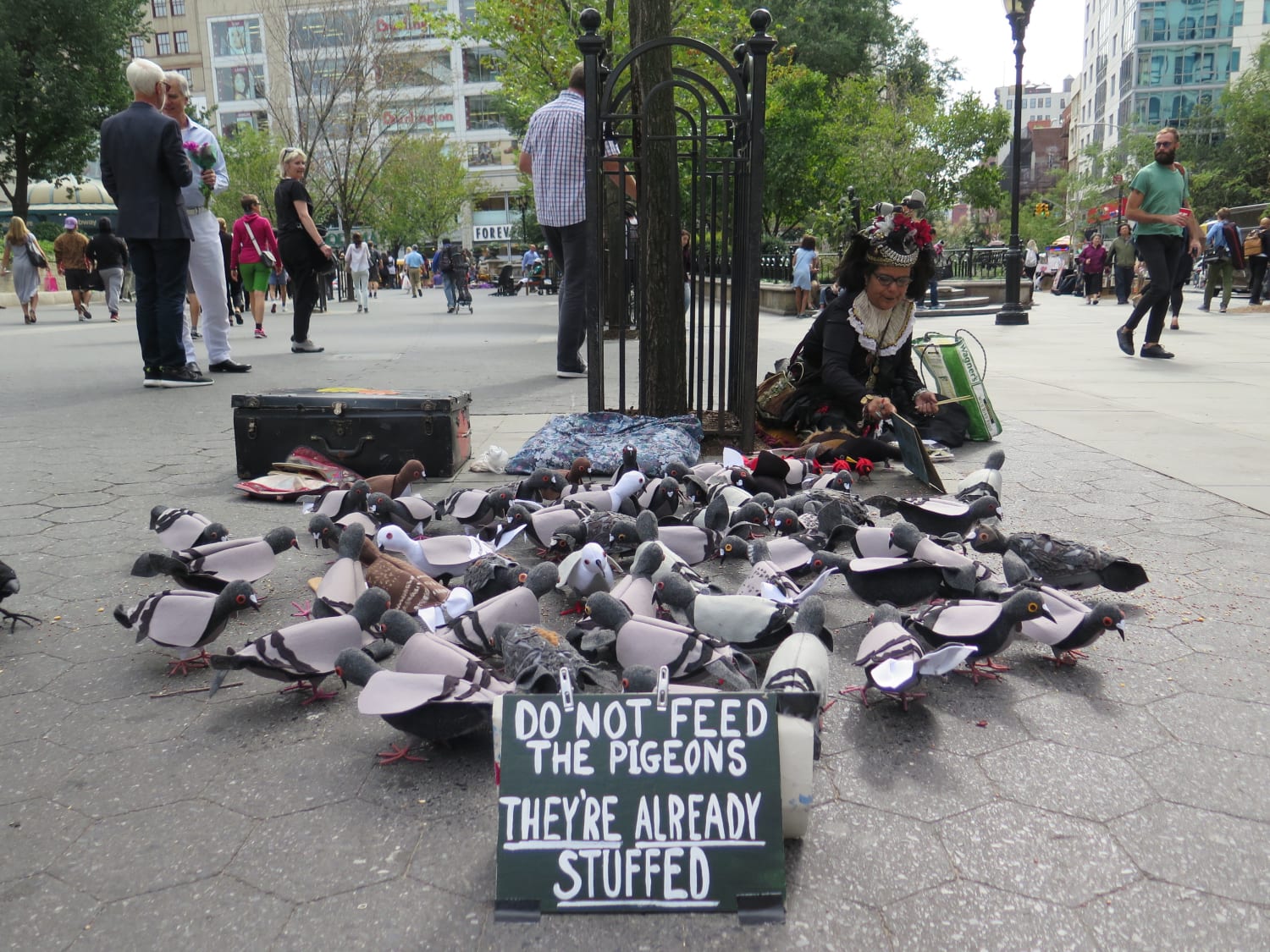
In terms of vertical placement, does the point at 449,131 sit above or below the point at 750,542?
above

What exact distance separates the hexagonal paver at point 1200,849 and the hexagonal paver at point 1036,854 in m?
0.05

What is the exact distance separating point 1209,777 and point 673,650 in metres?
1.11

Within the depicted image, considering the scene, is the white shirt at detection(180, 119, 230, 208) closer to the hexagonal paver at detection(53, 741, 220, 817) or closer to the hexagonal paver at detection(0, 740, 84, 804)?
the hexagonal paver at detection(0, 740, 84, 804)

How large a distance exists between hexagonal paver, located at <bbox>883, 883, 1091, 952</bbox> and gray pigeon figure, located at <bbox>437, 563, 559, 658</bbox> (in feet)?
3.80

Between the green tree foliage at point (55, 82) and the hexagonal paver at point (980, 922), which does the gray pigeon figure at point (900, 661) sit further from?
the green tree foliage at point (55, 82)

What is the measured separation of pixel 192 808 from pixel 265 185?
155 feet

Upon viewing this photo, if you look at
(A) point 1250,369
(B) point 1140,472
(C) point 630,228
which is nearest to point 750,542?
(B) point 1140,472

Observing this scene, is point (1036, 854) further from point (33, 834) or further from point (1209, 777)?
point (33, 834)

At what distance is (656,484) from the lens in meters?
3.63

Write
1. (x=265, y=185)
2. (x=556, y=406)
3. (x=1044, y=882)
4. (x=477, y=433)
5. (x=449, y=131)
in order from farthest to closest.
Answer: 1. (x=449, y=131)
2. (x=265, y=185)
3. (x=556, y=406)
4. (x=477, y=433)
5. (x=1044, y=882)

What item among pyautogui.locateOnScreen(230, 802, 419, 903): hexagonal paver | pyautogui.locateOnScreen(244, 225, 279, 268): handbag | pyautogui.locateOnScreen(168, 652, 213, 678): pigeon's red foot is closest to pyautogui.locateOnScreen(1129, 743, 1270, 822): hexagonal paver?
pyautogui.locateOnScreen(230, 802, 419, 903): hexagonal paver

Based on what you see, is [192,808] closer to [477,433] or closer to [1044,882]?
[1044,882]

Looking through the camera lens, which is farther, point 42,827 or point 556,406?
point 556,406

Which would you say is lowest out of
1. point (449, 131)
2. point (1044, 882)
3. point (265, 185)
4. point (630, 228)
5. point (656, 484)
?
point (1044, 882)
